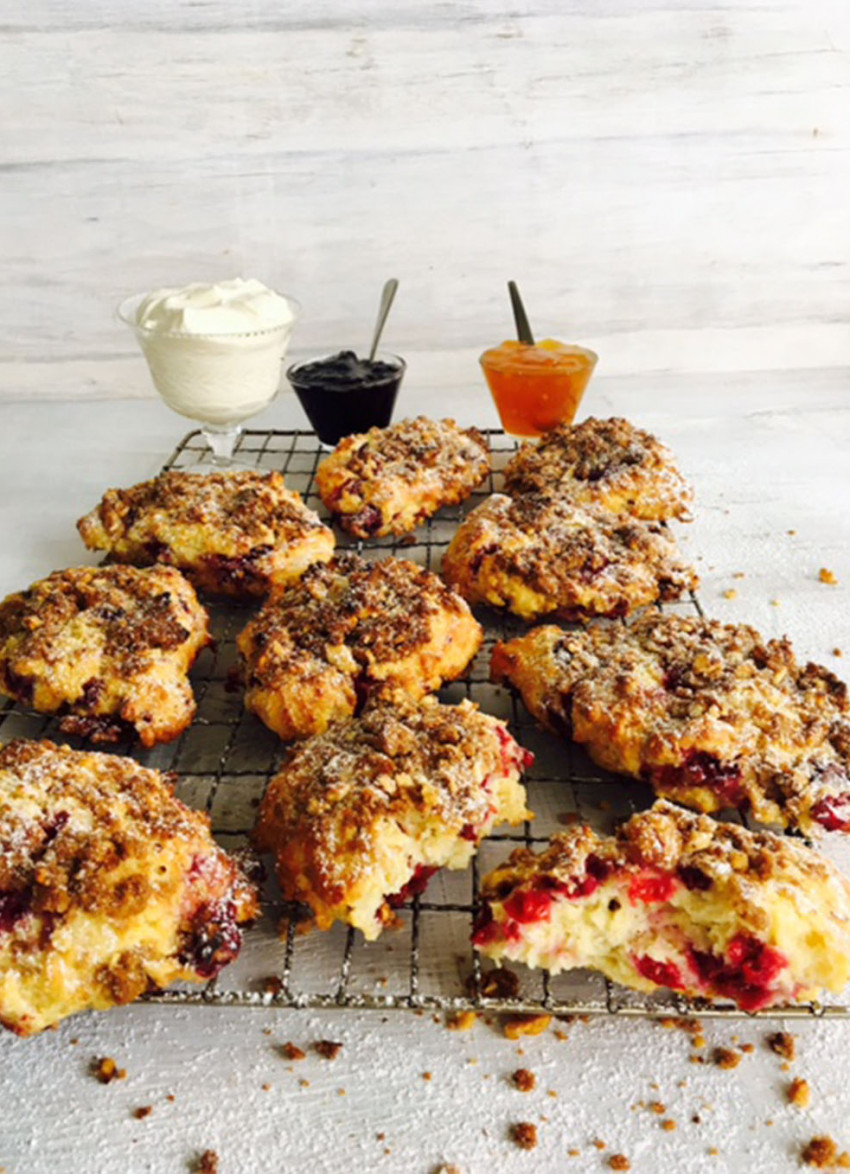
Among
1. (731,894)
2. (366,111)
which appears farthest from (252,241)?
(731,894)

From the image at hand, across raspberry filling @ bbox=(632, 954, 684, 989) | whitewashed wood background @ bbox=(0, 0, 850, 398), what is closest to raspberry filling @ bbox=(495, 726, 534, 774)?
raspberry filling @ bbox=(632, 954, 684, 989)

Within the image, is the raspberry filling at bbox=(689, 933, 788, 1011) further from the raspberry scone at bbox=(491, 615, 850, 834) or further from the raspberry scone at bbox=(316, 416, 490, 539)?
the raspberry scone at bbox=(316, 416, 490, 539)

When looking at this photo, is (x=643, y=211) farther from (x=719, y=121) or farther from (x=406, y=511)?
(x=406, y=511)

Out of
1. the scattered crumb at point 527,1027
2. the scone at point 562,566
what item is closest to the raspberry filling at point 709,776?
the scattered crumb at point 527,1027

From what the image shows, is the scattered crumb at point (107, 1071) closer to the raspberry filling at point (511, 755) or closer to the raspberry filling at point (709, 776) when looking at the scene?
the raspberry filling at point (511, 755)

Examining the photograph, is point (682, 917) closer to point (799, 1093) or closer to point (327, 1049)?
point (799, 1093)

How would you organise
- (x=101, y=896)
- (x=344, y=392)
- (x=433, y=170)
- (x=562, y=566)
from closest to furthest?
(x=101, y=896)
(x=562, y=566)
(x=344, y=392)
(x=433, y=170)

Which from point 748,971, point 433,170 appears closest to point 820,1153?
point 748,971
